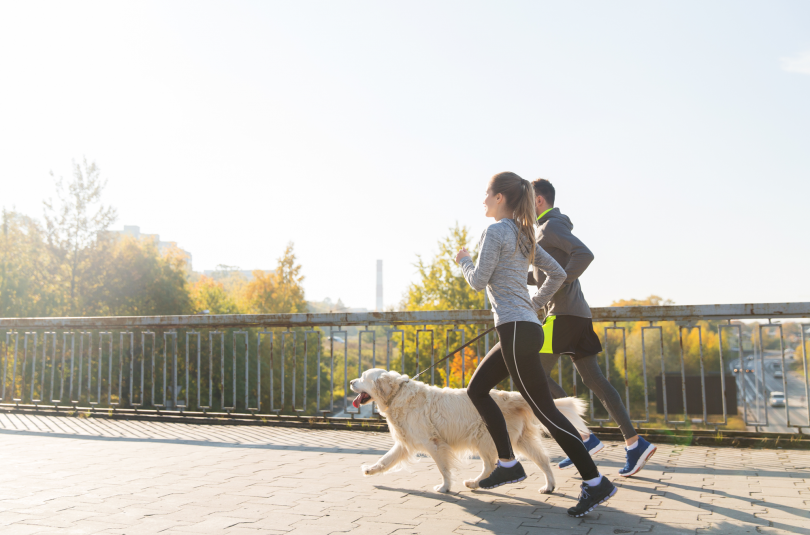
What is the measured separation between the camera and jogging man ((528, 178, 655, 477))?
4215 millimetres

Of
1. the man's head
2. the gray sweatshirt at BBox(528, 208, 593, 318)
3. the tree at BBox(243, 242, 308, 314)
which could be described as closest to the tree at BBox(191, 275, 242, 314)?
the tree at BBox(243, 242, 308, 314)

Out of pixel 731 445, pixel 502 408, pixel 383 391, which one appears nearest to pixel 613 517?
pixel 502 408

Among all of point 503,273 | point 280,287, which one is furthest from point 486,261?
point 280,287

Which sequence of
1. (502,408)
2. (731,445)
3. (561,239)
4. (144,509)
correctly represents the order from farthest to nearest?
(731,445) → (561,239) → (502,408) → (144,509)

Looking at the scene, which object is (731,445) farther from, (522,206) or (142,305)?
(142,305)

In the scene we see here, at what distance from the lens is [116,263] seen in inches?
1587

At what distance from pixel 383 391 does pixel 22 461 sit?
10.8ft

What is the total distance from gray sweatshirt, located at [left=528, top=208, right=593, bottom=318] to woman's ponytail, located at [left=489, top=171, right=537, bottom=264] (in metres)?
0.59

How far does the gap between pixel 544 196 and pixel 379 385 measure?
1.92 meters

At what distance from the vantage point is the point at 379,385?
4.22m

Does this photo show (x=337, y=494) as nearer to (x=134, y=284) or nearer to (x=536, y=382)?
(x=536, y=382)

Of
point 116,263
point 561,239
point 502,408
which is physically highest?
point 116,263

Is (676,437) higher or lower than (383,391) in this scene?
lower

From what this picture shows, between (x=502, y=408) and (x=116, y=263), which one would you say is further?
(x=116, y=263)
